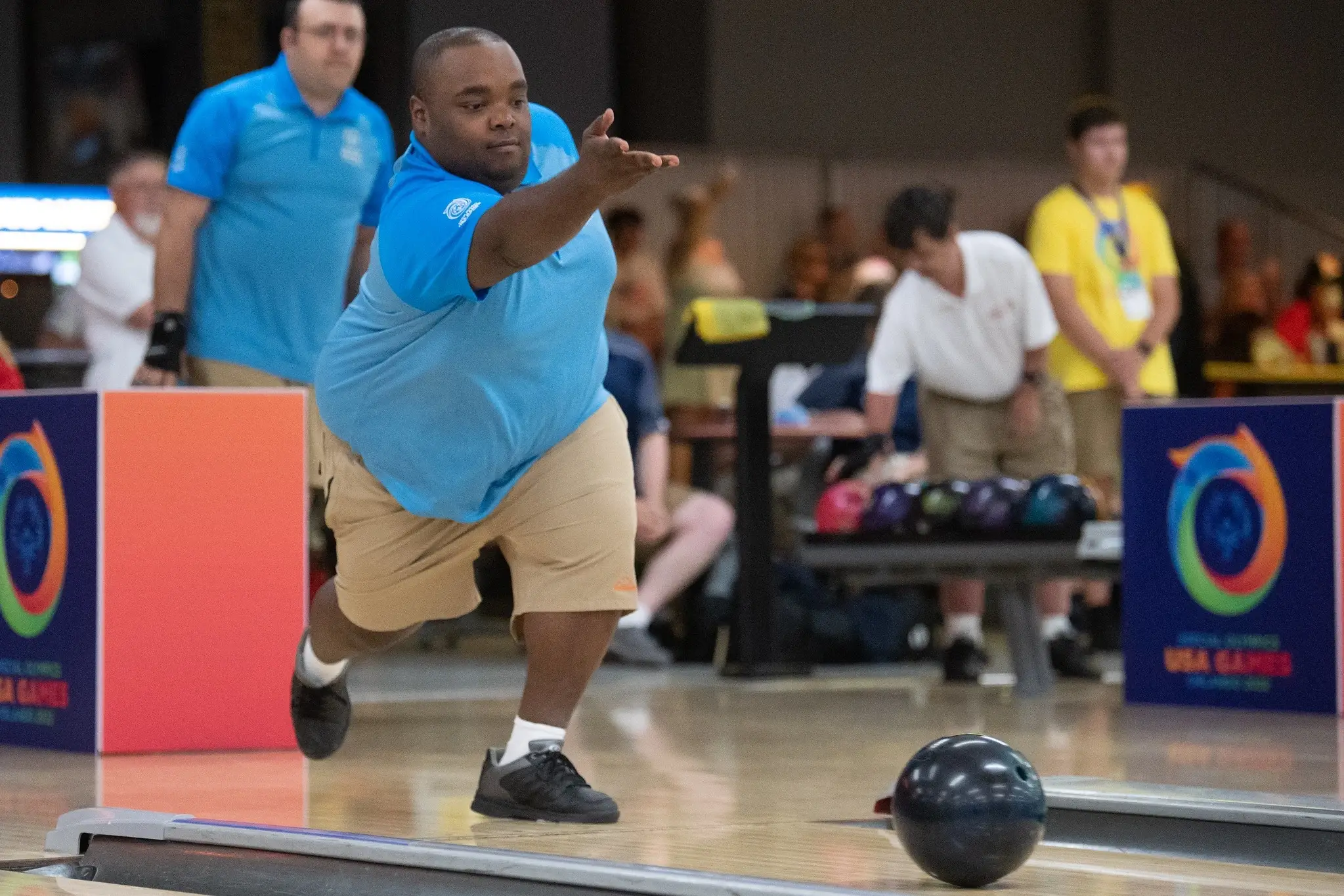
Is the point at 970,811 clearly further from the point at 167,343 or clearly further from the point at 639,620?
the point at 639,620

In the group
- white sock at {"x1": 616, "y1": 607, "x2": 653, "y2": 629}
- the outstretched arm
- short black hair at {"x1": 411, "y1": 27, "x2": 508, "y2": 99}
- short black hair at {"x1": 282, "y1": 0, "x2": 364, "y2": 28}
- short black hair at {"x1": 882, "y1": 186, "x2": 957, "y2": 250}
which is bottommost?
white sock at {"x1": 616, "y1": 607, "x2": 653, "y2": 629}

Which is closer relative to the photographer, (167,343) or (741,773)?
(741,773)

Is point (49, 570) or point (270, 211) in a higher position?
point (270, 211)

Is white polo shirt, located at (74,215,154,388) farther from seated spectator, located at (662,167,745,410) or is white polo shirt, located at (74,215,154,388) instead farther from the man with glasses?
seated spectator, located at (662,167,745,410)

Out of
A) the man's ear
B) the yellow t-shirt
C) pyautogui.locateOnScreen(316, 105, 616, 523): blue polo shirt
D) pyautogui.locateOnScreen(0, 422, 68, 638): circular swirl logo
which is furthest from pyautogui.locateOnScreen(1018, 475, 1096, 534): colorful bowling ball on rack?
the man's ear

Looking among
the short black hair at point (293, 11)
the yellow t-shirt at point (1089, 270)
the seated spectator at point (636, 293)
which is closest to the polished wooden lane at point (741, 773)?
the yellow t-shirt at point (1089, 270)

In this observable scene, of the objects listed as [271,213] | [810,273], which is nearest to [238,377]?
→ [271,213]

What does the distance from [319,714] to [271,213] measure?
5.60 ft

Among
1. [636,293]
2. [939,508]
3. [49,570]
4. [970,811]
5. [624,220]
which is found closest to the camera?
[970,811]

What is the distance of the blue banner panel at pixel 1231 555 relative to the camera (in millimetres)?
5891

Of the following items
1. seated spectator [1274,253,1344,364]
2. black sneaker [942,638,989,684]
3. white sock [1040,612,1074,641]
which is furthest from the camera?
seated spectator [1274,253,1344,364]

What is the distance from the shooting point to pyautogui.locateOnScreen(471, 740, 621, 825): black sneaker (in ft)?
12.4

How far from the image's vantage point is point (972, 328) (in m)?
7.20

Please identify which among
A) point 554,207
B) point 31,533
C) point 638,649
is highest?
point 554,207
